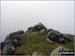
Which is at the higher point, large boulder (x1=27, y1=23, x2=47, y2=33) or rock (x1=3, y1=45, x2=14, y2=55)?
large boulder (x1=27, y1=23, x2=47, y2=33)

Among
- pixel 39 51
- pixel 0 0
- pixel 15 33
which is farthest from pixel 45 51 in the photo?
pixel 0 0

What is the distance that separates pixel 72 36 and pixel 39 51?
29.2 inches

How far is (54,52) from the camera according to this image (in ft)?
13.5

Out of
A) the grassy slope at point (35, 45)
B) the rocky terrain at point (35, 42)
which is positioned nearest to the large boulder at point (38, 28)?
the rocky terrain at point (35, 42)

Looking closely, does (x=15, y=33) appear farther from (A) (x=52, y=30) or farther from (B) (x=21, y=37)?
(A) (x=52, y=30)

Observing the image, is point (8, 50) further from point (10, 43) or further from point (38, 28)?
point (38, 28)

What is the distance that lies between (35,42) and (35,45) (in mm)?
74

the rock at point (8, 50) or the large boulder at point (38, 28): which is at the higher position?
the large boulder at point (38, 28)

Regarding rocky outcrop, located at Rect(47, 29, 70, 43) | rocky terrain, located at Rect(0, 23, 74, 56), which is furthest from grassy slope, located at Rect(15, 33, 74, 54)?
rocky outcrop, located at Rect(47, 29, 70, 43)

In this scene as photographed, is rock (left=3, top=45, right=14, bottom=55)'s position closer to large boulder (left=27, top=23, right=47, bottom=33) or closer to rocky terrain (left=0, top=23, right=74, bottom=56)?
rocky terrain (left=0, top=23, right=74, bottom=56)

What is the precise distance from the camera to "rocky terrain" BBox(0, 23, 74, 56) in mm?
4152

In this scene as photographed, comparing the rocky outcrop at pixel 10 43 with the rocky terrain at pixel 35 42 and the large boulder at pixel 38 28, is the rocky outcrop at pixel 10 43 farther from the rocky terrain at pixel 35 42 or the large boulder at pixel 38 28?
the large boulder at pixel 38 28

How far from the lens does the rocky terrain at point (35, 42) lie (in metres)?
4.15

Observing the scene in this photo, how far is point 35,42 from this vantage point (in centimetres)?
421
